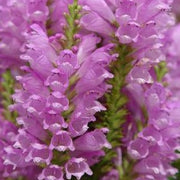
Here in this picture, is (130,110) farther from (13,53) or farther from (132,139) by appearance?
(13,53)

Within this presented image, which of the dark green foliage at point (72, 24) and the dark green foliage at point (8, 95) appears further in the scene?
the dark green foliage at point (8, 95)

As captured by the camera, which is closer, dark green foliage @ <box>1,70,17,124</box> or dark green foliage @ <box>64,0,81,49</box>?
dark green foliage @ <box>64,0,81,49</box>

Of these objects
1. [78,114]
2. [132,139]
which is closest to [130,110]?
[132,139]

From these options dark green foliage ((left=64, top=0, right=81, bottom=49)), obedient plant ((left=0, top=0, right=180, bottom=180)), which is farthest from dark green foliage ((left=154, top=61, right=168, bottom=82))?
dark green foliage ((left=64, top=0, right=81, bottom=49))

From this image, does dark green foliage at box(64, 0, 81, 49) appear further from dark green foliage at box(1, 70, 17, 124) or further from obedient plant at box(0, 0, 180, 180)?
dark green foliage at box(1, 70, 17, 124)

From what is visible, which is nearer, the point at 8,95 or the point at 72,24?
the point at 72,24

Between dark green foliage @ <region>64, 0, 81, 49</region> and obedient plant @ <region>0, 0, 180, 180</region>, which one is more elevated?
dark green foliage @ <region>64, 0, 81, 49</region>

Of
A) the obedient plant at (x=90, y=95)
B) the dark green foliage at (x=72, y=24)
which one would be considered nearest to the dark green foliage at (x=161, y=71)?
the obedient plant at (x=90, y=95)

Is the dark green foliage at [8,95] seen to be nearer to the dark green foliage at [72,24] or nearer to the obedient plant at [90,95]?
the obedient plant at [90,95]
